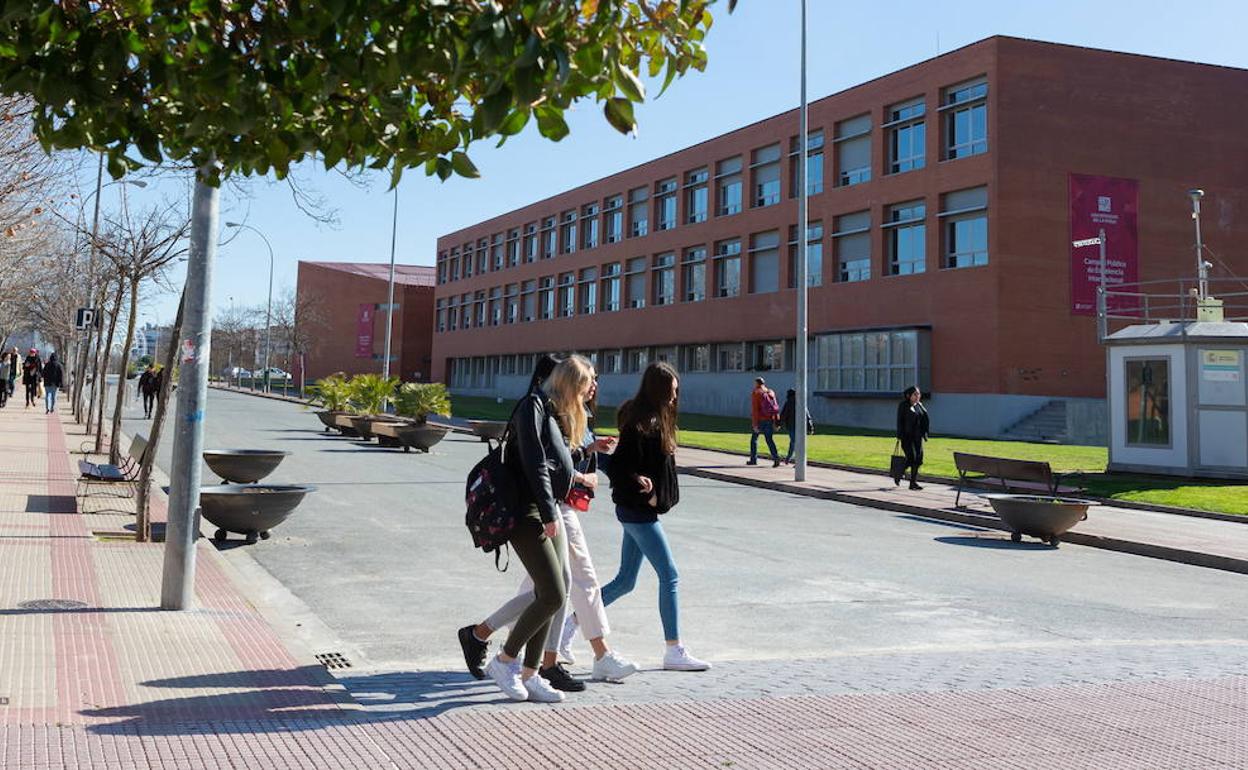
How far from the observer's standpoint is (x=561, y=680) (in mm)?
5535

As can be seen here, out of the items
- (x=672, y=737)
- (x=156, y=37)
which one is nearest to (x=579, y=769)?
(x=672, y=737)

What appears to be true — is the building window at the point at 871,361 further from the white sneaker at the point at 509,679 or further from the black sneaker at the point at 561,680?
the white sneaker at the point at 509,679

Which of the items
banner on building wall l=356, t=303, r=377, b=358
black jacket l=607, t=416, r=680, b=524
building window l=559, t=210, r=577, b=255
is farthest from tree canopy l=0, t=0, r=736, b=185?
banner on building wall l=356, t=303, r=377, b=358

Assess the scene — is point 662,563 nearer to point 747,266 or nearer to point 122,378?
point 122,378

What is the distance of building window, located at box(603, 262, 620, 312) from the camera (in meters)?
56.4

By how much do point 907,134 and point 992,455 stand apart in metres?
17.8

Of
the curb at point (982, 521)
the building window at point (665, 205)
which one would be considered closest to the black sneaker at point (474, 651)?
the curb at point (982, 521)

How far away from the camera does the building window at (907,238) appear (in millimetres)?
38406

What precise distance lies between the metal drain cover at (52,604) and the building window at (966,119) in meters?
34.6

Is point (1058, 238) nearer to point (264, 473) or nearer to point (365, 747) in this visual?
point (264, 473)

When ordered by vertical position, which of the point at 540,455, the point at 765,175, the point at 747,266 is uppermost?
the point at 765,175

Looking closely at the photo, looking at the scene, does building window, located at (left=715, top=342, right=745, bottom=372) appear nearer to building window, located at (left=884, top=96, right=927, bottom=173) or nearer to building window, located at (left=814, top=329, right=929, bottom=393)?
building window, located at (left=814, top=329, right=929, bottom=393)

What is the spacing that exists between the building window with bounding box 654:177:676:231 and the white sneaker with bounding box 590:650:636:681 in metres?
47.1

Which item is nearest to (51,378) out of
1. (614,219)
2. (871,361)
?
(871,361)
